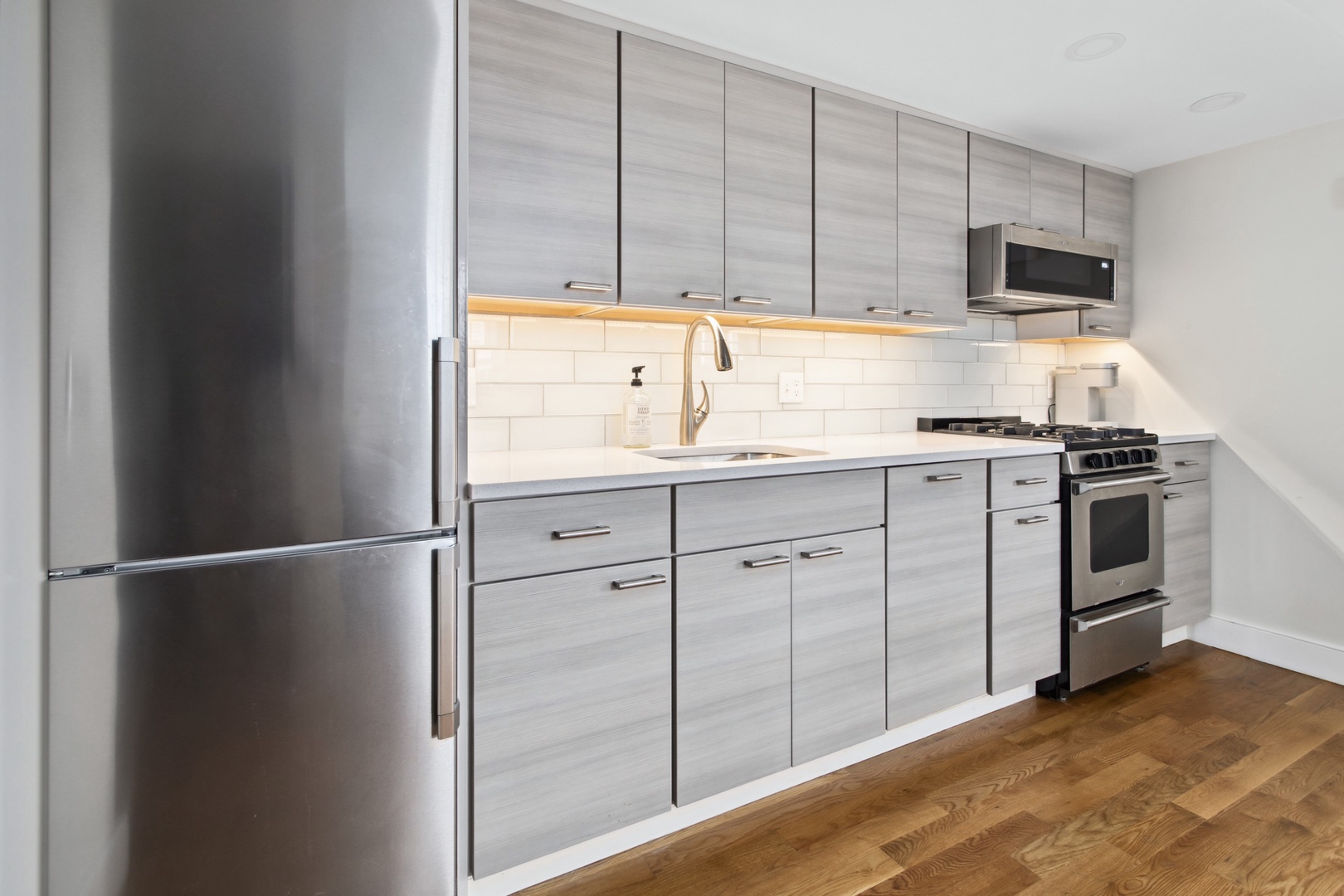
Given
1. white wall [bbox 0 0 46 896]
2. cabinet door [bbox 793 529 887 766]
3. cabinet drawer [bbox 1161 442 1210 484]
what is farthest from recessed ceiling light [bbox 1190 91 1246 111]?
white wall [bbox 0 0 46 896]

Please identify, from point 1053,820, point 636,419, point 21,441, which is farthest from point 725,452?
point 21,441

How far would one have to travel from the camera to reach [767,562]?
166cm

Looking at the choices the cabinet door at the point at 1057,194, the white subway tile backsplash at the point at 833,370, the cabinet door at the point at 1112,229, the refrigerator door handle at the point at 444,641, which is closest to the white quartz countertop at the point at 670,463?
the refrigerator door handle at the point at 444,641

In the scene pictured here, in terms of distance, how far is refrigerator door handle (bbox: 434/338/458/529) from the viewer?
3.78 ft

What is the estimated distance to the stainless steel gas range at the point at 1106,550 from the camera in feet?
7.61

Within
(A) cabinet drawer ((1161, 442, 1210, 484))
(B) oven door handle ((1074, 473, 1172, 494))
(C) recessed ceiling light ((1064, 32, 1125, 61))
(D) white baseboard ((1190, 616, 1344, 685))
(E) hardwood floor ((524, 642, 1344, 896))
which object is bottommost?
(E) hardwood floor ((524, 642, 1344, 896))

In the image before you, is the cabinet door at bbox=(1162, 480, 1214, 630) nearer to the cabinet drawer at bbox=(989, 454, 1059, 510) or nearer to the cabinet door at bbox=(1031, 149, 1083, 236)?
the cabinet drawer at bbox=(989, 454, 1059, 510)

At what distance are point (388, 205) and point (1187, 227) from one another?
3.36 metres

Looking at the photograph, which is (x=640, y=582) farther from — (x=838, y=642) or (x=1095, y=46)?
(x=1095, y=46)

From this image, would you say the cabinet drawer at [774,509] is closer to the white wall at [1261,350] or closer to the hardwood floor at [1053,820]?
the hardwood floor at [1053,820]

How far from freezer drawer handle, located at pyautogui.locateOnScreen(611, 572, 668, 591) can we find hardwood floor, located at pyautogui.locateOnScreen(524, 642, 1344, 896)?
0.66 metres

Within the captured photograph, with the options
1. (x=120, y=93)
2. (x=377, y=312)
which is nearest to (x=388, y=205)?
(x=377, y=312)

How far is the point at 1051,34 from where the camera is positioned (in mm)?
1936

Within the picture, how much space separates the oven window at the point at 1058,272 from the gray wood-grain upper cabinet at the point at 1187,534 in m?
0.73
